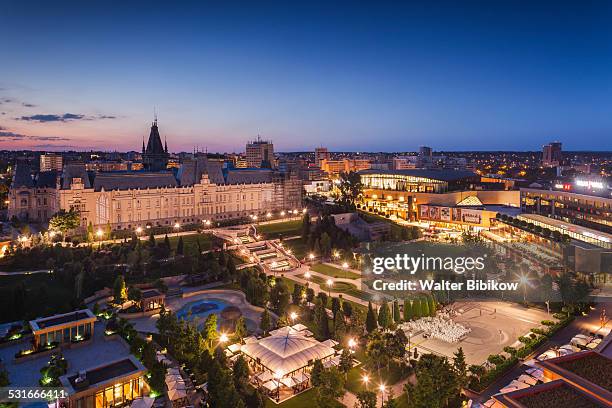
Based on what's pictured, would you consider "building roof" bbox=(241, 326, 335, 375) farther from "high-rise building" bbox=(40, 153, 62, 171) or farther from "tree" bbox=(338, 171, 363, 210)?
"high-rise building" bbox=(40, 153, 62, 171)

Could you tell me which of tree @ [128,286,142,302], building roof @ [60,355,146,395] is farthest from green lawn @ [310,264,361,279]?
building roof @ [60,355,146,395]

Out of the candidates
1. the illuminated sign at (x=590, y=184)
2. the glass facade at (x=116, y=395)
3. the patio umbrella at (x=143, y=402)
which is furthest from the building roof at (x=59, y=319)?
the illuminated sign at (x=590, y=184)

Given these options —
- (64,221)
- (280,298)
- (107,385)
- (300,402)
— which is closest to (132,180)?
(64,221)

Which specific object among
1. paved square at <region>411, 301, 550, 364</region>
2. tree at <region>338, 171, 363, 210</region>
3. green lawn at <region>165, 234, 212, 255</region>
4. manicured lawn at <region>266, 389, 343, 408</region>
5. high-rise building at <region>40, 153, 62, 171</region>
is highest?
high-rise building at <region>40, 153, 62, 171</region>

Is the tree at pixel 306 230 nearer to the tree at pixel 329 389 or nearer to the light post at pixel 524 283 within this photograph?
the light post at pixel 524 283

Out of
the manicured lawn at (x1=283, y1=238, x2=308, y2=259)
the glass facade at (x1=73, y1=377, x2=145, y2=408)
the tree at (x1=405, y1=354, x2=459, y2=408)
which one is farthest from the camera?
the manicured lawn at (x1=283, y1=238, x2=308, y2=259)

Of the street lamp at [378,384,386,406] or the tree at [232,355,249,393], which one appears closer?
the tree at [232,355,249,393]

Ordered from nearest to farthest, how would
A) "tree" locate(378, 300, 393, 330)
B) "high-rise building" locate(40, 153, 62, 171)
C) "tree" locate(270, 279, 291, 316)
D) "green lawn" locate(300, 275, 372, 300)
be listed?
"tree" locate(378, 300, 393, 330), "tree" locate(270, 279, 291, 316), "green lawn" locate(300, 275, 372, 300), "high-rise building" locate(40, 153, 62, 171)
